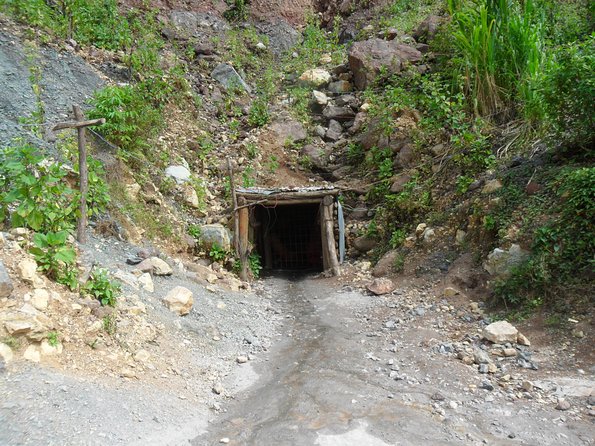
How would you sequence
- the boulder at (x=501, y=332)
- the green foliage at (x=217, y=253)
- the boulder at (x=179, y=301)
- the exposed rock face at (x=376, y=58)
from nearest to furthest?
the boulder at (x=501, y=332) < the boulder at (x=179, y=301) < the green foliage at (x=217, y=253) < the exposed rock face at (x=376, y=58)

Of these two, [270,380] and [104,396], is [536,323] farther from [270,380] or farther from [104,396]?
[104,396]

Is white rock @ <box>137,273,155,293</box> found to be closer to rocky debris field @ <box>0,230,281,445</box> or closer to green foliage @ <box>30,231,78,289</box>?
rocky debris field @ <box>0,230,281,445</box>

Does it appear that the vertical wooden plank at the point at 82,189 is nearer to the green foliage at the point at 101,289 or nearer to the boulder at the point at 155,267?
the boulder at the point at 155,267

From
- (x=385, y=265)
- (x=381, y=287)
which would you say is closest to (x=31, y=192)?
(x=381, y=287)

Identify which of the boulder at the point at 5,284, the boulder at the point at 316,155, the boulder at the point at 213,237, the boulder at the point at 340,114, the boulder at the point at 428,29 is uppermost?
the boulder at the point at 428,29

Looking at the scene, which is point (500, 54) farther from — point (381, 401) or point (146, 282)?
point (146, 282)

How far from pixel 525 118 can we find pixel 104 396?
640 cm

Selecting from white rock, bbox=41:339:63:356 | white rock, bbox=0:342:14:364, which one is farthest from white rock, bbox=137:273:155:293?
white rock, bbox=0:342:14:364

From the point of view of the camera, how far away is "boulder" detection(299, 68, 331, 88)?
11.2 meters

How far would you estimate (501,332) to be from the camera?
4250mm

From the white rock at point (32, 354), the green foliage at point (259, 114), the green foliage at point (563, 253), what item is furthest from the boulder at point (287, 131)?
the white rock at point (32, 354)

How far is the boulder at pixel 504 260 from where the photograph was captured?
487 centimetres

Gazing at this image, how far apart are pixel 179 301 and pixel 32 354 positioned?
1778mm

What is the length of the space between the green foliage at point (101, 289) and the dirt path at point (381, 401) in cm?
148
